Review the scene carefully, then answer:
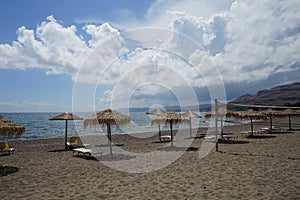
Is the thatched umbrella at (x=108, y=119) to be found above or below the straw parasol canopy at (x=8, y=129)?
above

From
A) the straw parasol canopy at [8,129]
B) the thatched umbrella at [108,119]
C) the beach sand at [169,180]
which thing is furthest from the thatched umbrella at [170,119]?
the straw parasol canopy at [8,129]

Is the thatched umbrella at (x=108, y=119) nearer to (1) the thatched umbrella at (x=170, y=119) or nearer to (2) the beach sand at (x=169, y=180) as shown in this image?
(2) the beach sand at (x=169, y=180)

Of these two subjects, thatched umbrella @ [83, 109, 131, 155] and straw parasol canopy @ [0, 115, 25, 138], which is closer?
straw parasol canopy @ [0, 115, 25, 138]

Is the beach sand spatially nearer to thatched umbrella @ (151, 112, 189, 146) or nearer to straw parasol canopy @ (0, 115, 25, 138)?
straw parasol canopy @ (0, 115, 25, 138)

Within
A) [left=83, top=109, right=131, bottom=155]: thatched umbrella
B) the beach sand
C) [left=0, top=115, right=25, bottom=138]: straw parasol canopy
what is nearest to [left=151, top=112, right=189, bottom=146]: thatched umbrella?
[left=83, top=109, right=131, bottom=155]: thatched umbrella

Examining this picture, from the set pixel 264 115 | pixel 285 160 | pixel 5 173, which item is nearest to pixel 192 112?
pixel 264 115

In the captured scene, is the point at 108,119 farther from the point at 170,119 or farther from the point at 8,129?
the point at 170,119

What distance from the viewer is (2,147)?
476 inches

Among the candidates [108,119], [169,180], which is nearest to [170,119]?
[108,119]

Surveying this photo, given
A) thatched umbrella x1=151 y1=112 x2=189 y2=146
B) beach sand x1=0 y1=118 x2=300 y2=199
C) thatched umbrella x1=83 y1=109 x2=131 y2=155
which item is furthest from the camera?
thatched umbrella x1=151 y1=112 x2=189 y2=146

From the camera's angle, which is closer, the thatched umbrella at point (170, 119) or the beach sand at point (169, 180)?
the beach sand at point (169, 180)

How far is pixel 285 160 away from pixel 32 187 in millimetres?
7736

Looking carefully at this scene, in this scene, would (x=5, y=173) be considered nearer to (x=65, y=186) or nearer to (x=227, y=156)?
(x=65, y=186)

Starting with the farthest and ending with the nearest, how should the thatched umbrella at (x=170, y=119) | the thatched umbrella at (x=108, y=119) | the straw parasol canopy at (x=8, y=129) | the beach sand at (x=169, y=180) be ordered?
the thatched umbrella at (x=170, y=119)
the thatched umbrella at (x=108, y=119)
the straw parasol canopy at (x=8, y=129)
the beach sand at (x=169, y=180)
